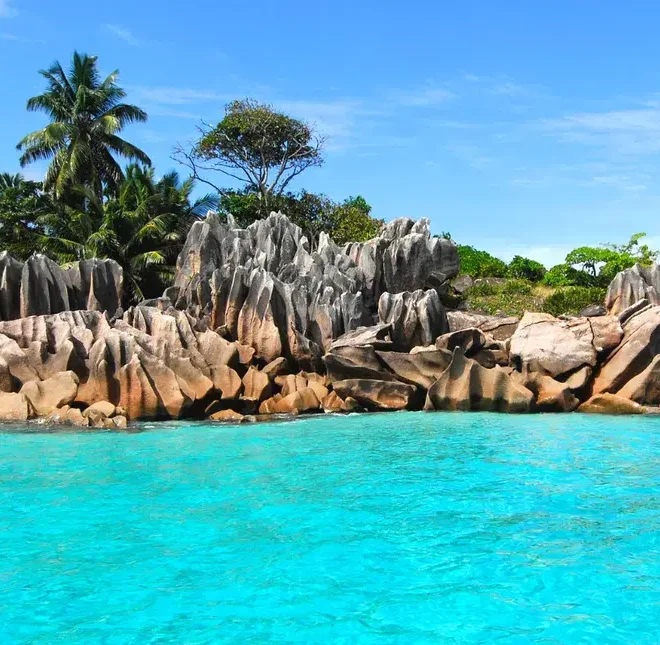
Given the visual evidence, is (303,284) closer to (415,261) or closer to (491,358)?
(415,261)

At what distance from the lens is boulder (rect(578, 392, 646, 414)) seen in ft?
64.5

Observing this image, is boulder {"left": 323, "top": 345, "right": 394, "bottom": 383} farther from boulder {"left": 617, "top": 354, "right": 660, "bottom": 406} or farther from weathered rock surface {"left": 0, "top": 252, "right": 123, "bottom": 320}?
weathered rock surface {"left": 0, "top": 252, "right": 123, "bottom": 320}

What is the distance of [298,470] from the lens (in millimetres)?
12539

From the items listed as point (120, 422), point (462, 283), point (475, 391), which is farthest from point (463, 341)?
point (462, 283)

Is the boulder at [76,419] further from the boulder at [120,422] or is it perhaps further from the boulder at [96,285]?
the boulder at [96,285]

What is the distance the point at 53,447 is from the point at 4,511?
504cm

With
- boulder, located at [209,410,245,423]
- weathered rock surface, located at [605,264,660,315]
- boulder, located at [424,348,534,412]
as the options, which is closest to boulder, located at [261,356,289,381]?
boulder, located at [209,410,245,423]

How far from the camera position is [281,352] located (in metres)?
23.7

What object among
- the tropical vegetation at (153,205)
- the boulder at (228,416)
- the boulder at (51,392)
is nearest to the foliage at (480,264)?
the tropical vegetation at (153,205)

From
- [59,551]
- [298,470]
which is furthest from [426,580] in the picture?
[298,470]

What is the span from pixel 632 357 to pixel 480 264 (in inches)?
806

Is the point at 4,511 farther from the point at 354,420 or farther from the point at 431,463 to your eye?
the point at 354,420

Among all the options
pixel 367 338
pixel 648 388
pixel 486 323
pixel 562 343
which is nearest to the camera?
pixel 648 388

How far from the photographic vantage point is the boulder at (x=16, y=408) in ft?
60.7
